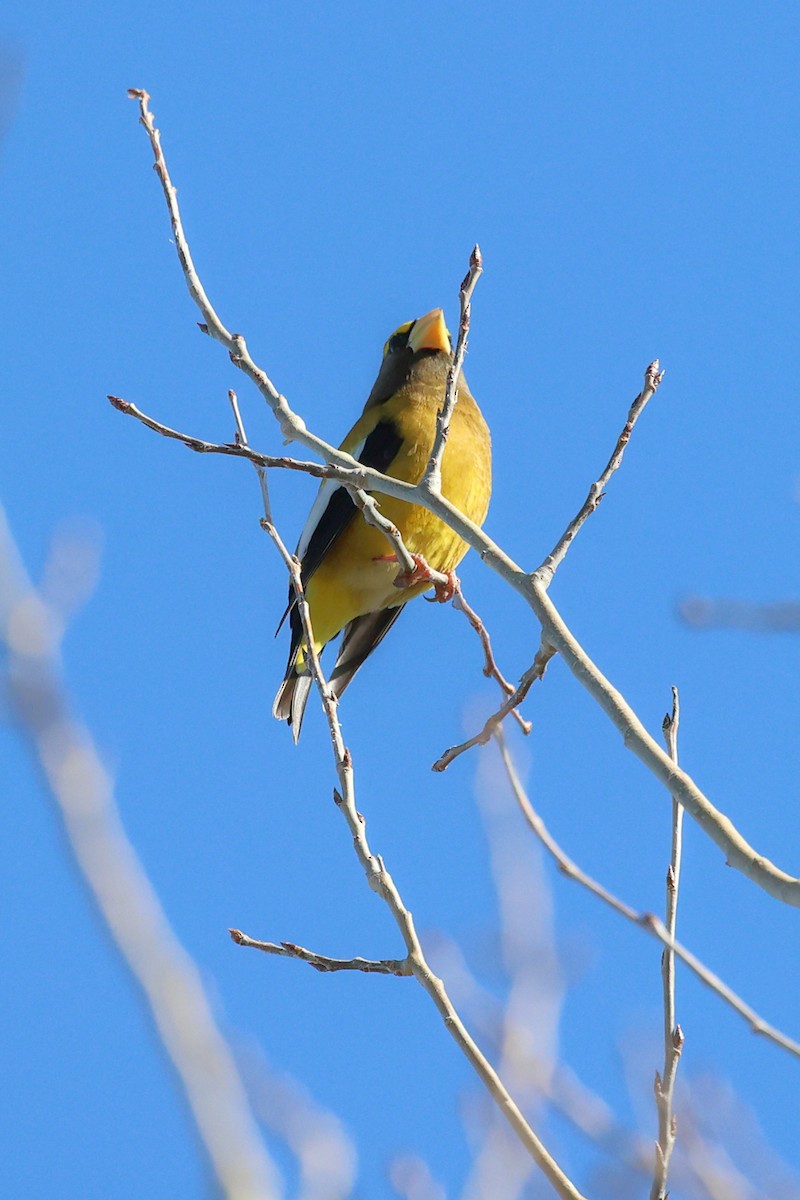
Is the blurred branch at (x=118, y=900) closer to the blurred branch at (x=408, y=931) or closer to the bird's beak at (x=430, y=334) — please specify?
the blurred branch at (x=408, y=931)

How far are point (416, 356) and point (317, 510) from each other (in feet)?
3.46

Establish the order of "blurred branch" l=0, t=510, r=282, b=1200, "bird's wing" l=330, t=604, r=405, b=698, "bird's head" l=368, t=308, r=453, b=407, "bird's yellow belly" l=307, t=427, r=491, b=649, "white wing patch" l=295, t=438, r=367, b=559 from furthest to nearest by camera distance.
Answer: "bird's head" l=368, t=308, r=453, b=407, "bird's wing" l=330, t=604, r=405, b=698, "white wing patch" l=295, t=438, r=367, b=559, "bird's yellow belly" l=307, t=427, r=491, b=649, "blurred branch" l=0, t=510, r=282, b=1200

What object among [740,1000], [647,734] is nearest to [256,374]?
[647,734]

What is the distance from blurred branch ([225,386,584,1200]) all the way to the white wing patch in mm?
2659

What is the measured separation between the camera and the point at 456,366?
327 cm

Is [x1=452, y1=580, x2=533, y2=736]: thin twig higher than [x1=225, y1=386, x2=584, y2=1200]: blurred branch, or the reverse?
[x1=452, y1=580, x2=533, y2=736]: thin twig

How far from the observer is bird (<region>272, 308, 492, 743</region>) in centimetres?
608

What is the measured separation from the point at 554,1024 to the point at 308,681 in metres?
3.32

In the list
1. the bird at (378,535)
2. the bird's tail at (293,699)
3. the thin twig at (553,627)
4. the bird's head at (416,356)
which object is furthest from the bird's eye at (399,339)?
the thin twig at (553,627)

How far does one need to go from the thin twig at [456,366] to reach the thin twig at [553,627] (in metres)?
0.10

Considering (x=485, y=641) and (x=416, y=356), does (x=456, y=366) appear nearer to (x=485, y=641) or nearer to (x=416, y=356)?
(x=485, y=641)

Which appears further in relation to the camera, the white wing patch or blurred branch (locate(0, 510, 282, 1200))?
the white wing patch

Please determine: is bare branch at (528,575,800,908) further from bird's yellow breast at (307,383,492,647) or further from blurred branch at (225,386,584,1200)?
bird's yellow breast at (307,383,492,647)

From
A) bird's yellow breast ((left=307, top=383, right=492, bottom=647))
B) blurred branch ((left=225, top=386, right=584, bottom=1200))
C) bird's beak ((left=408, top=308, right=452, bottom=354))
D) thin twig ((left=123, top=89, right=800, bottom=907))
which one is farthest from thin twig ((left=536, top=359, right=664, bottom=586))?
bird's beak ((left=408, top=308, right=452, bottom=354))
